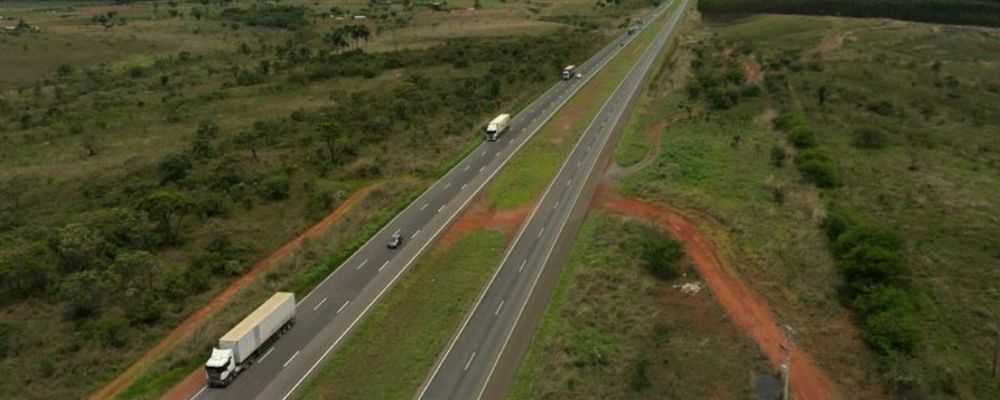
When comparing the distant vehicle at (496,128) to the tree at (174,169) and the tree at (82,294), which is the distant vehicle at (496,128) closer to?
the tree at (174,169)

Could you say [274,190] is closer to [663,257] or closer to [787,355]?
[663,257]

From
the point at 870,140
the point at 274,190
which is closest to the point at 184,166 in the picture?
the point at 274,190

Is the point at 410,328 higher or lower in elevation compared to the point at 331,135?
lower

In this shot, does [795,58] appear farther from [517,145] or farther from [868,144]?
[517,145]

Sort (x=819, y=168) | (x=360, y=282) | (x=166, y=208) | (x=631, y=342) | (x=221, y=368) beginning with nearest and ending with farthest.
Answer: (x=221, y=368) → (x=631, y=342) → (x=360, y=282) → (x=166, y=208) → (x=819, y=168)

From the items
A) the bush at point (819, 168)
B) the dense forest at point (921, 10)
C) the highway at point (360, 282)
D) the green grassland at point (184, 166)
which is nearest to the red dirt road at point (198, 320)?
the green grassland at point (184, 166)

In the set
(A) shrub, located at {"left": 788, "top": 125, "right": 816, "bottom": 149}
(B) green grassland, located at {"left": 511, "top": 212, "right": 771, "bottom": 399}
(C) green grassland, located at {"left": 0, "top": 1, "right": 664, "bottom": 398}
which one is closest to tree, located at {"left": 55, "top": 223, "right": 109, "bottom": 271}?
(C) green grassland, located at {"left": 0, "top": 1, "right": 664, "bottom": 398}

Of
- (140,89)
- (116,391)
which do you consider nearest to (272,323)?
(116,391)
